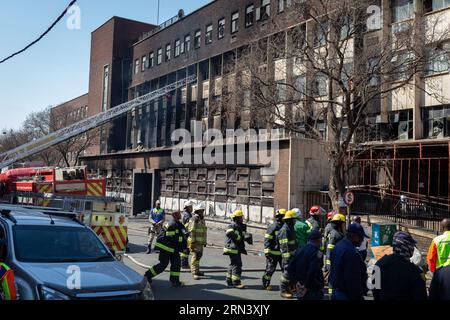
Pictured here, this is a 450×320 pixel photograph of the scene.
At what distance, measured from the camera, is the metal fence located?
19.2 meters

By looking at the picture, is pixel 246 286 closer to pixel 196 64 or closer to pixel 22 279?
pixel 22 279

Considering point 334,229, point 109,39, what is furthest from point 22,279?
point 109,39

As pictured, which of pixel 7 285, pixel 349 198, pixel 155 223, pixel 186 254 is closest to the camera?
pixel 7 285

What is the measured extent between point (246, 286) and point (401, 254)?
6067 mm

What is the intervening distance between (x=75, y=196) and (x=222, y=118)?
77.6ft

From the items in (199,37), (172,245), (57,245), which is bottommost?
(172,245)

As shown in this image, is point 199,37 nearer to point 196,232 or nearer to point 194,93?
point 194,93

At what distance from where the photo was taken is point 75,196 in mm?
10906

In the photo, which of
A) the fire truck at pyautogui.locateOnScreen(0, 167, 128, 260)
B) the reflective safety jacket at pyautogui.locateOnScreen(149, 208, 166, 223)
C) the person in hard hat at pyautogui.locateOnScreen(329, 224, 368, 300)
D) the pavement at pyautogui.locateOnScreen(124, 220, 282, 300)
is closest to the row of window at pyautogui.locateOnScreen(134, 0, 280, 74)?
the fire truck at pyautogui.locateOnScreen(0, 167, 128, 260)

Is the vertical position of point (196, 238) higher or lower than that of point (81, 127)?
lower

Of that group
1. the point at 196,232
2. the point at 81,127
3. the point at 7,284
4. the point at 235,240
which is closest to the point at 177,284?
the point at 235,240

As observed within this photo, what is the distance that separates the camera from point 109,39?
165 feet

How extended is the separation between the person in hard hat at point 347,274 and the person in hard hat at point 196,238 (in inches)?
239
